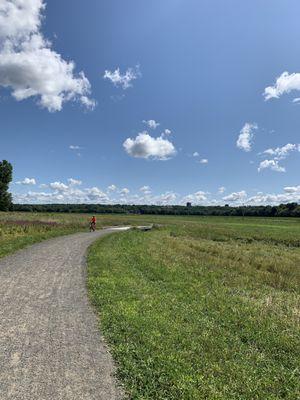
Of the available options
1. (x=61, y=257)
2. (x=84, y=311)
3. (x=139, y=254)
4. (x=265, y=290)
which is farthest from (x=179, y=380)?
(x=139, y=254)

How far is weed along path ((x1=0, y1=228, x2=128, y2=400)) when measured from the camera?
4.87m

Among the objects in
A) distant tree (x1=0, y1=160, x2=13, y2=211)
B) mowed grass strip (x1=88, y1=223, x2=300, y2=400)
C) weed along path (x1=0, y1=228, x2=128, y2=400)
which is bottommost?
mowed grass strip (x1=88, y1=223, x2=300, y2=400)

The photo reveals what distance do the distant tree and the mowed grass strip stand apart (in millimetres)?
78751

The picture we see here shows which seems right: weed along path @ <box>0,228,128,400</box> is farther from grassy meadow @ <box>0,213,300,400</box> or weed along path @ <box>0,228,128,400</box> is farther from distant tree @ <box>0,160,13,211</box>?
distant tree @ <box>0,160,13,211</box>

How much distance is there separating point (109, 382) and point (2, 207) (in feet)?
291

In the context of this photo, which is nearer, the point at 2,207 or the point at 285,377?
the point at 285,377

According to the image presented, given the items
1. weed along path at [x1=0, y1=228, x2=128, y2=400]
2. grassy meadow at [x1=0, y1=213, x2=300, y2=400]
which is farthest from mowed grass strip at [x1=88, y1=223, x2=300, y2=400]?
weed along path at [x1=0, y1=228, x2=128, y2=400]

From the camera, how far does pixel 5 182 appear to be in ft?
288

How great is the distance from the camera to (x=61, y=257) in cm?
1686

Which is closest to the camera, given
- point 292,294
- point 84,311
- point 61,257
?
point 84,311

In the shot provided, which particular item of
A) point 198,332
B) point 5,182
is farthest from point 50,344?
point 5,182

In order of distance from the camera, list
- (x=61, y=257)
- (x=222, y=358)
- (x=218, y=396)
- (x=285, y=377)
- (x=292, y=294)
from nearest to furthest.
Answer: (x=218, y=396) < (x=285, y=377) < (x=222, y=358) < (x=292, y=294) < (x=61, y=257)

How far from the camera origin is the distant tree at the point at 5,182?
85.8m

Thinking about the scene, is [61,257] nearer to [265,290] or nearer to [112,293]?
[112,293]
